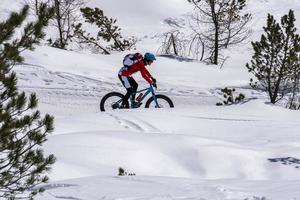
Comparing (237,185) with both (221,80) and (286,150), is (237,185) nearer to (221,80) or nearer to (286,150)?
(286,150)

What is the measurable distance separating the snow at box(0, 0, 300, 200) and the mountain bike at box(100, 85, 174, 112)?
1.63 feet

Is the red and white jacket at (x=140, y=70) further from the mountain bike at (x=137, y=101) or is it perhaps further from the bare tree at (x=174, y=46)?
the bare tree at (x=174, y=46)

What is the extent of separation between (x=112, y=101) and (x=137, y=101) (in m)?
0.60

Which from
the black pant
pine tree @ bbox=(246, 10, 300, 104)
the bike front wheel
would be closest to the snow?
the bike front wheel

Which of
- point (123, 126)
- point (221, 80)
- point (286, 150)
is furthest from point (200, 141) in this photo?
point (221, 80)

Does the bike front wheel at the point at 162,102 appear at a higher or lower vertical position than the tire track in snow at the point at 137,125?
higher

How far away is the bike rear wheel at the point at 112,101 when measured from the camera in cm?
1435

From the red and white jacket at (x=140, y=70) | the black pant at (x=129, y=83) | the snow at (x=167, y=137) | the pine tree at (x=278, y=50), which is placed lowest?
the snow at (x=167, y=137)

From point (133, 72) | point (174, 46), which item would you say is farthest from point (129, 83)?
point (174, 46)

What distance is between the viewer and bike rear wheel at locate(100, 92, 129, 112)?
1435cm

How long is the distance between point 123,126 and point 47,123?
23.4 feet

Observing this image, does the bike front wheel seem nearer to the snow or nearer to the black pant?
the snow

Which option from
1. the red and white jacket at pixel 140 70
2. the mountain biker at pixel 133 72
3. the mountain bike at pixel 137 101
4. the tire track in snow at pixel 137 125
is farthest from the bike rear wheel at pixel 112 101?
the tire track in snow at pixel 137 125

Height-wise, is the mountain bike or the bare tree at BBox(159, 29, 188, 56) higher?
the bare tree at BBox(159, 29, 188, 56)
